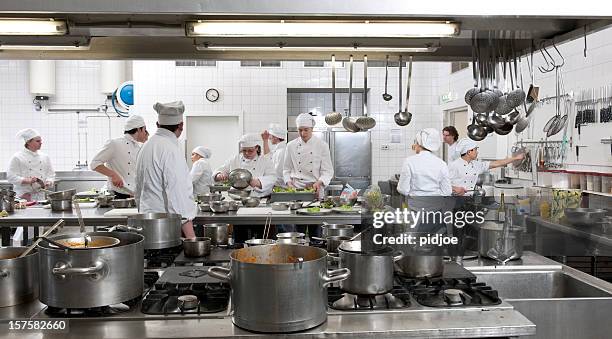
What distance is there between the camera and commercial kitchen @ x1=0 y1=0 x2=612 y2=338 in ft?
5.01

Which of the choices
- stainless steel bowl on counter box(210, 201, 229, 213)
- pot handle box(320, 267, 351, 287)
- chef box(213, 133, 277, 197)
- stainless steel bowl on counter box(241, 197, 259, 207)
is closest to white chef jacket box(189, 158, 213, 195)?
chef box(213, 133, 277, 197)

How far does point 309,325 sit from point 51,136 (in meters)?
9.26

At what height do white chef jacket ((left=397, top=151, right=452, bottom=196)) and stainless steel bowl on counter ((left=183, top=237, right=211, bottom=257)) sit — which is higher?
white chef jacket ((left=397, top=151, right=452, bottom=196))

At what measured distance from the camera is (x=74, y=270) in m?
1.46

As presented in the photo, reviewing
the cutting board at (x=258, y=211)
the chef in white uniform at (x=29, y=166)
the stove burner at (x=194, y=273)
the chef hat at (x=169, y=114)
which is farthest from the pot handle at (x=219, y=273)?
the chef in white uniform at (x=29, y=166)

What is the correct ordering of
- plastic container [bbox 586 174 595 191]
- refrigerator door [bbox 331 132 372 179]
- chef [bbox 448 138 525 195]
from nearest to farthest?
1. plastic container [bbox 586 174 595 191]
2. chef [bbox 448 138 525 195]
3. refrigerator door [bbox 331 132 372 179]

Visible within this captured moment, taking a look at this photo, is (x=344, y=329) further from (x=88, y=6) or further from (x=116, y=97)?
(x=116, y=97)

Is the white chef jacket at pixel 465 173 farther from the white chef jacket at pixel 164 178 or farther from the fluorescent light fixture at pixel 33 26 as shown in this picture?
the fluorescent light fixture at pixel 33 26

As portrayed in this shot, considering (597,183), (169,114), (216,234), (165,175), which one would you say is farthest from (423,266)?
(597,183)

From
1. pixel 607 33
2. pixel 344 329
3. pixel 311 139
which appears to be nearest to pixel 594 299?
pixel 344 329

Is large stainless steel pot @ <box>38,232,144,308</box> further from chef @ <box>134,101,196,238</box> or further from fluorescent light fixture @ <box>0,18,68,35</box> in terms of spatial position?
chef @ <box>134,101,196,238</box>

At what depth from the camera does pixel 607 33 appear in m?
5.00

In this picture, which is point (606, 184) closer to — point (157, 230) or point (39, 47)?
point (157, 230)

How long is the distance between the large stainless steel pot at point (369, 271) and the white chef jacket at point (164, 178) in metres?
1.88
